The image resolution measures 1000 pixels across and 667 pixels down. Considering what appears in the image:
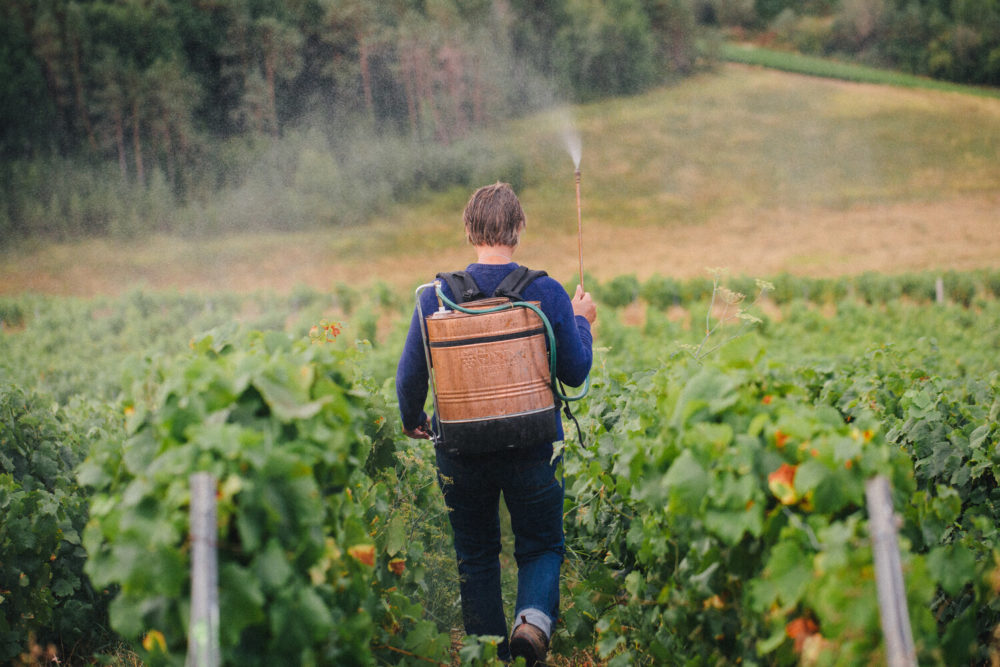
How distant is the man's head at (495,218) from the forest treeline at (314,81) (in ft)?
66.6

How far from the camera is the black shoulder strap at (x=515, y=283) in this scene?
2094 millimetres

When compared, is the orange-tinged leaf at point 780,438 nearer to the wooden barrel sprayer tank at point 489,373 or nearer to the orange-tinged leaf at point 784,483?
the orange-tinged leaf at point 784,483

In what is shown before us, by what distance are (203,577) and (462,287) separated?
1.12 m

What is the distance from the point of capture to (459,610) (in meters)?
2.76

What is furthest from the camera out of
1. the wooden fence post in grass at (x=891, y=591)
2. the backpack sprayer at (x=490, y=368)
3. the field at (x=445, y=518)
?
the backpack sprayer at (x=490, y=368)

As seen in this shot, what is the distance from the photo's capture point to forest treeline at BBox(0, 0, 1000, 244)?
2056 centimetres

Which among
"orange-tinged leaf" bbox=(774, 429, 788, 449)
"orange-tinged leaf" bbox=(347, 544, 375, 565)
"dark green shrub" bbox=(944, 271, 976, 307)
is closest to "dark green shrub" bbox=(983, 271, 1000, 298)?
"dark green shrub" bbox=(944, 271, 976, 307)

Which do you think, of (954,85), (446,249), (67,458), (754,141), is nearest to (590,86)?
(754,141)

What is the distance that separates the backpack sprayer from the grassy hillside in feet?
58.2

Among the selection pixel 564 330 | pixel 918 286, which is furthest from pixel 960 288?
pixel 564 330

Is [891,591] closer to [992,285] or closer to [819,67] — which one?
[992,285]

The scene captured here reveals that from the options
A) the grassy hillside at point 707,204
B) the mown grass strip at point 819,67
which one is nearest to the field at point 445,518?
the grassy hillside at point 707,204

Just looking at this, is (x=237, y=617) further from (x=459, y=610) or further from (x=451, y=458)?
(x=459, y=610)

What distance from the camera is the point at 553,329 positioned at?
2.18m
